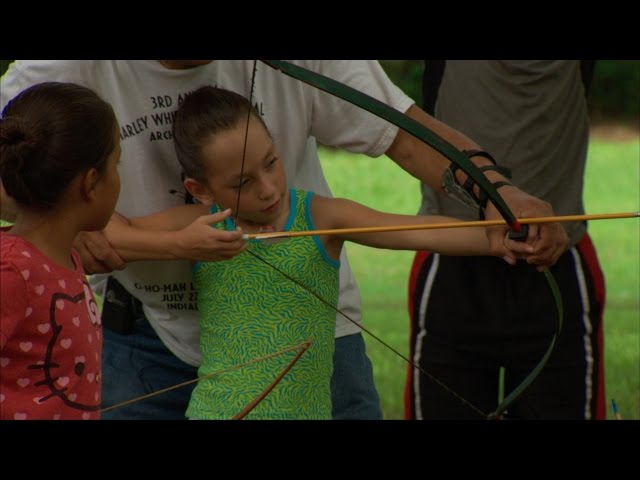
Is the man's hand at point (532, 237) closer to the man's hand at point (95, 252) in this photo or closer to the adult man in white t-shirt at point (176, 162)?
the adult man in white t-shirt at point (176, 162)

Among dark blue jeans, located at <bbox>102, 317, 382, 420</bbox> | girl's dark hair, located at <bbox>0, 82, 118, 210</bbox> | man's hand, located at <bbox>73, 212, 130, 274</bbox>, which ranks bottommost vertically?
dark blue jeans, located at <bbox>102, 317, 382, 420</bbox>

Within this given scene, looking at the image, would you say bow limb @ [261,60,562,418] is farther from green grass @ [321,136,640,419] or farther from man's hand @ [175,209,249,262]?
green grass @ [321,136,640,419]

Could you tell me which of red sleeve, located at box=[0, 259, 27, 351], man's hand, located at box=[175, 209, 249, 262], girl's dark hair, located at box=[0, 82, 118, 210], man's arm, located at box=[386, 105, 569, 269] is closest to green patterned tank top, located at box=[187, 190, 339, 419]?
man's hand, located at box=[175, 209, 249, 262]

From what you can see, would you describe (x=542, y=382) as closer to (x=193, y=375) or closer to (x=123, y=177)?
(x=193, y=375)

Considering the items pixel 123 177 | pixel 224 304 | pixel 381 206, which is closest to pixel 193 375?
pixel 224 304

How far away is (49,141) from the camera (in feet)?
5.71

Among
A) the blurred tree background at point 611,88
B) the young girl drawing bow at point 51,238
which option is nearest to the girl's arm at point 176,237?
the young girl drawing bow at point 51,238

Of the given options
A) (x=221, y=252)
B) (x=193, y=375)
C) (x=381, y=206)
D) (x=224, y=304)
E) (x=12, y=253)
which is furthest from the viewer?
(x=381, y=206)

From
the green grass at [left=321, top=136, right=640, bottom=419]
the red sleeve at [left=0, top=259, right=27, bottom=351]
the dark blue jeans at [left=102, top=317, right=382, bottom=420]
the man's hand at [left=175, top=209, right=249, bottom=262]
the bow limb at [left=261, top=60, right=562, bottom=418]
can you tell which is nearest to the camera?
the red sleeve at [left=0, top=259, right=27, bottom=351]

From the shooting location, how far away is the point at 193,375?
2.32 metres

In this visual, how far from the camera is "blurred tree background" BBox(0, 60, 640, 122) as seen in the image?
Answer: 7.59 metres

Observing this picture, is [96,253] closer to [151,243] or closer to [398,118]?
[151,243]

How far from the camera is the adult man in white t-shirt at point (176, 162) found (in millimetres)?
2145
